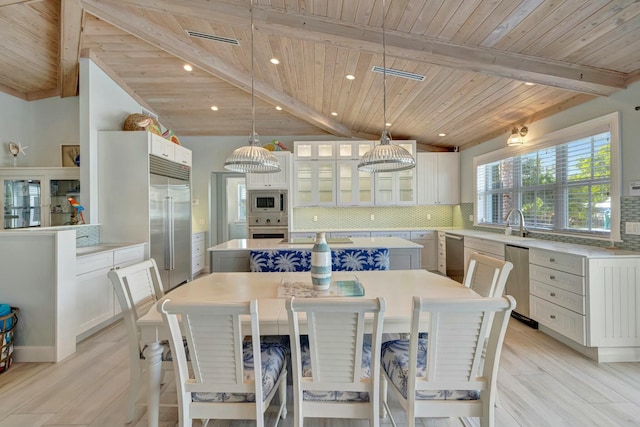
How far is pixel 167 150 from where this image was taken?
4387 mm

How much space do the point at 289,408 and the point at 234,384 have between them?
2.81ft

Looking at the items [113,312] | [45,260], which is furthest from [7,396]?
[113,312]

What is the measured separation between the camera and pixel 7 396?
2070 millimetres

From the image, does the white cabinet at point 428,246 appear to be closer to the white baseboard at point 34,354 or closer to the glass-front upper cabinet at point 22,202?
the white baseboard at point 34,354

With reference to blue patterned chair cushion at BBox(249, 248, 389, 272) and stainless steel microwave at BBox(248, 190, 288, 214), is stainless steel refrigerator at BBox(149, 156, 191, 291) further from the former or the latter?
blue patterned chair cushion at BBox(249, 248, 389, 272)

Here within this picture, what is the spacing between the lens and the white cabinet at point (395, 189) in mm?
5641

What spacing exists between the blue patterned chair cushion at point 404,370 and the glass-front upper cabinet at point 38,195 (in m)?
4.21

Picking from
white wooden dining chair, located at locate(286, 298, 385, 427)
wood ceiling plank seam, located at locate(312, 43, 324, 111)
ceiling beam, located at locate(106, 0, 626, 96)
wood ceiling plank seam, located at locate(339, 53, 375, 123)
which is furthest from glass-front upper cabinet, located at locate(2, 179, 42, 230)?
white wooden dining chair, located at locate(286, 298, 385, 427)

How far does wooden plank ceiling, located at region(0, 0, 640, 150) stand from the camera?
2244 millimetres

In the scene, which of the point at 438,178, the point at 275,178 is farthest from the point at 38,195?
the point at 438,178

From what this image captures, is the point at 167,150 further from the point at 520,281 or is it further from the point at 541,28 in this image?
the point at 520,281

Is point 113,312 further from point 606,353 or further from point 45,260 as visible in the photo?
point 606,353

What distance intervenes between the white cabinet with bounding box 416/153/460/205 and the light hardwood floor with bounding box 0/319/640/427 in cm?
326

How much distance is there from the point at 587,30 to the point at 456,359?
243cm
